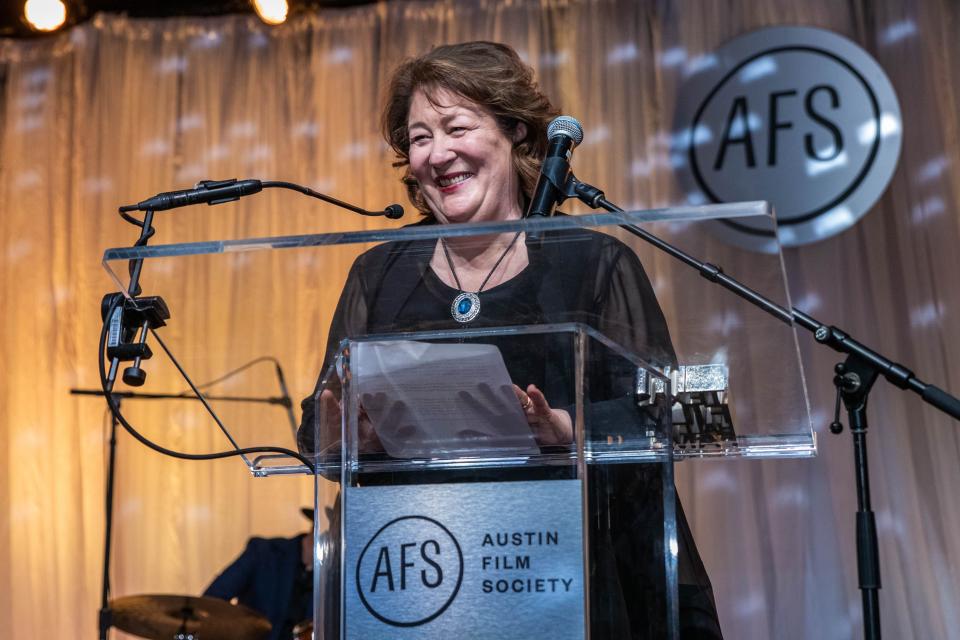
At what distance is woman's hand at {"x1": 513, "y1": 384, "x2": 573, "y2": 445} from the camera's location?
3.72 feet

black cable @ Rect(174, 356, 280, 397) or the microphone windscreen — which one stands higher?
the microphone windscreen

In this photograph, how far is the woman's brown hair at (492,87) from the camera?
6.11 ft

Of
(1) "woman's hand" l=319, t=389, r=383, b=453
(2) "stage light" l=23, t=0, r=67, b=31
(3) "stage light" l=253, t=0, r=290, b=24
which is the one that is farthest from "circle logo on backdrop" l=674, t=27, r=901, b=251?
(1) "woman's hand" l=319, t=389, r=383, b=453

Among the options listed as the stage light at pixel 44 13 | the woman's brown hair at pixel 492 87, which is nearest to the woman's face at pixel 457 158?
the woman's brown hair at pixel 492 87

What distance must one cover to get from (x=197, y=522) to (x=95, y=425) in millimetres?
588

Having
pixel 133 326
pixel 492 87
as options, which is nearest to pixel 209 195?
pixel 133 326

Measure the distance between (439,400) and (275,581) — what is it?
3.34m

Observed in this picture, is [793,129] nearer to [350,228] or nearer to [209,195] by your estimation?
[350,228]

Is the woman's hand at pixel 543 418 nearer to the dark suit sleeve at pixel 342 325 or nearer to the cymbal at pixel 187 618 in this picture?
the dark suit sleeve at pixel 342 325

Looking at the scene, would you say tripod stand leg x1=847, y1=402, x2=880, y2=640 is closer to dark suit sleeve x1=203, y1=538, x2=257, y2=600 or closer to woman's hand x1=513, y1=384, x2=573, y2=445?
woman's hand x1=513, y1=384, x2=573, y2=445

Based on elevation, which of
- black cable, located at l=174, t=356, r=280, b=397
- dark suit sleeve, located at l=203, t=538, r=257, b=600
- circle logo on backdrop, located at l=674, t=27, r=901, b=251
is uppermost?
circle logo on backdrop, located at l=674, t=27, r=901, b=251

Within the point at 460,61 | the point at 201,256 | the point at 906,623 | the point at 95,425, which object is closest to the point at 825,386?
the point at 906,623

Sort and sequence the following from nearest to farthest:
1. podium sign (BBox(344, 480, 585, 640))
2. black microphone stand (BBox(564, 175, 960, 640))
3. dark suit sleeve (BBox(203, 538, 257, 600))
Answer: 1. podium sign (BBox(344, 480, 585, 640))
2. black microphone stand (BBox(564, 175, 960, 640))
3. dark suit sleeve (BBox(203, 538, 257, 600))

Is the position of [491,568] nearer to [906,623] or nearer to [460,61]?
[460,61]
